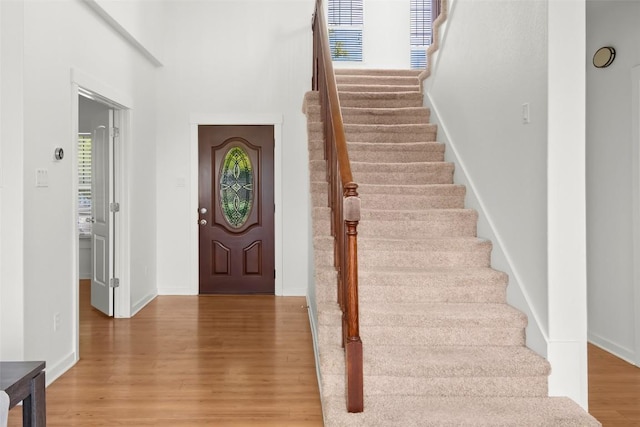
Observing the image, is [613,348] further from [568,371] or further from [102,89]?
[102,89]

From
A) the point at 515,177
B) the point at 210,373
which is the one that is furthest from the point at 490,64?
the point at 210,373

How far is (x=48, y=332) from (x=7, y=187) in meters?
1.01

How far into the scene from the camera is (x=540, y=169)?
9.09ft

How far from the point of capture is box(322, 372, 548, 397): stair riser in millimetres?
2662

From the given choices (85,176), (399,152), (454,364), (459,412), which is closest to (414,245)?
(454,364)

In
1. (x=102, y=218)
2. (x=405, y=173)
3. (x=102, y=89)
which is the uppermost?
(x=102, y=89)

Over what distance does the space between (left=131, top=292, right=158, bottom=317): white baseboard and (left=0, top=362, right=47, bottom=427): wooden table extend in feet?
10.4

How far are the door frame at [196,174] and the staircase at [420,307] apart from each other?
55.4 inches

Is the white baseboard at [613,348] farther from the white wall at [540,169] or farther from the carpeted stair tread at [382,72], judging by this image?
the carpeted stair tread at [382,72]

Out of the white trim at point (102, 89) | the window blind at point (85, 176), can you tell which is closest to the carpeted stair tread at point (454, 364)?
the white trim at point (102, 89)

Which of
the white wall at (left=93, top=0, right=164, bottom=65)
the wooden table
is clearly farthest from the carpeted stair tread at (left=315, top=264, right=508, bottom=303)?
the white wall at (left=93, top=0, right=164, bottom=65)

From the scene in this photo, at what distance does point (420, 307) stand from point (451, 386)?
573 millimetres

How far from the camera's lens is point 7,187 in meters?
3.02

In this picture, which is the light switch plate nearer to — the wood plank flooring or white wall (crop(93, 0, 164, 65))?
the wood plank flooring
